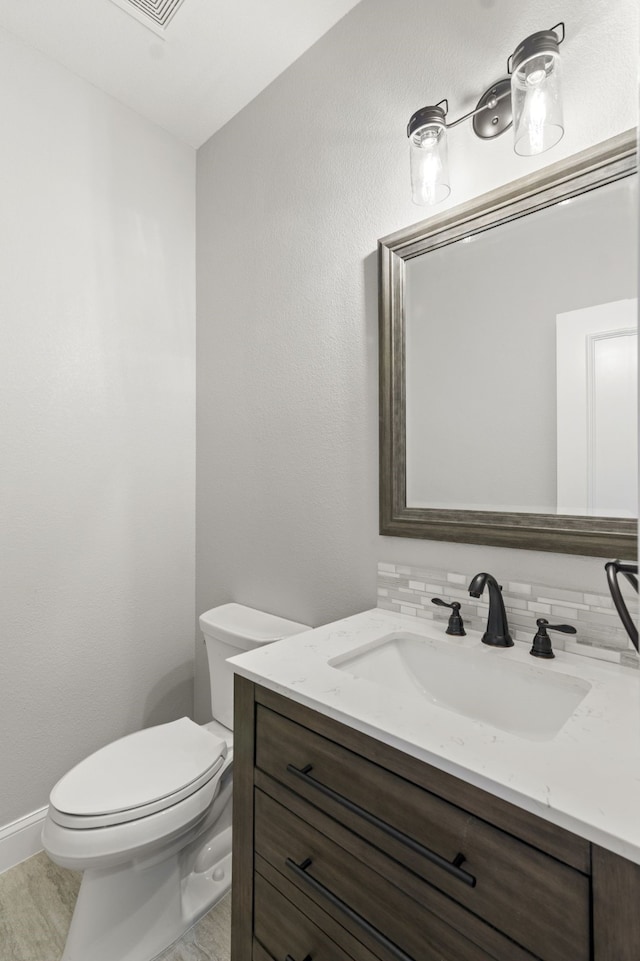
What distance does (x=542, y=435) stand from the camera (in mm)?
1144

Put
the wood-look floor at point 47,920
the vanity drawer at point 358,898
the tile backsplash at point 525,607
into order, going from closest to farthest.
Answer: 1. the vanity drawer at point 358,898
2. the tile backsplash at point 525,607
3. the wood-look floor at point 47,920

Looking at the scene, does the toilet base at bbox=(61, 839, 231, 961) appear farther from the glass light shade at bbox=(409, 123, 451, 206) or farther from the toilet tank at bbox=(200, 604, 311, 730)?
the glass light shade at bbox=(409, 123, 451, 206)

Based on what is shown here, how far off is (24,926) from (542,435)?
1986 mm

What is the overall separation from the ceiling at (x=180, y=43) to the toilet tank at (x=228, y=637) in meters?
2.01

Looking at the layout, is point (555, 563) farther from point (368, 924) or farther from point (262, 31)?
point (262, 31)

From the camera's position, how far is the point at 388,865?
0.76 meters

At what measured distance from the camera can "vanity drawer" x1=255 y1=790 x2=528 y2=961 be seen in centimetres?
69

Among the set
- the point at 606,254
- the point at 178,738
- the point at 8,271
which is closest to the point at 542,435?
the point at 606,254

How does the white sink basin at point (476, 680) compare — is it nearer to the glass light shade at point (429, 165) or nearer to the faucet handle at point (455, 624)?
the faucet handle at point (455, 624)

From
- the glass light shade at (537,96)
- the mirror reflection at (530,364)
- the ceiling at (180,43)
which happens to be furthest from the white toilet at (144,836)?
the ceiling at (180,43)

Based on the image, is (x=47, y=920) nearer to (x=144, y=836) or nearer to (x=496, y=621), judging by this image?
(x=144, y=836)

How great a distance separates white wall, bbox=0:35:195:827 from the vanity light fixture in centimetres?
125

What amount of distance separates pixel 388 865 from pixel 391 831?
60 millimetres

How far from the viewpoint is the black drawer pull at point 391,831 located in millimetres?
667
